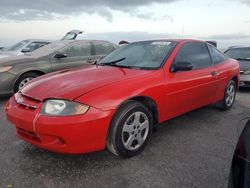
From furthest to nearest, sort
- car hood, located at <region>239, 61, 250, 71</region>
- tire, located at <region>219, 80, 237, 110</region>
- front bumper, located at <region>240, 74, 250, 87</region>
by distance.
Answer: car hood, located at <region>239, 61, 250, 71</region> < front bumper, located at <region>240, 74, 250, 87</region> < tire, located at <region>219, 80, 237, 110</region>

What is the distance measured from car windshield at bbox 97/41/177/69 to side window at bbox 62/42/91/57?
2571 millimetres

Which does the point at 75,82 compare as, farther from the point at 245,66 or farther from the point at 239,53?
the point at 239,53

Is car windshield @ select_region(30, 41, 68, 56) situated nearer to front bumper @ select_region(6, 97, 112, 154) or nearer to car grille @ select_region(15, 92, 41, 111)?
car grille @ select_region(15, 92, 41, 111)

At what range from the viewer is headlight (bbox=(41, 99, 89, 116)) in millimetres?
2527

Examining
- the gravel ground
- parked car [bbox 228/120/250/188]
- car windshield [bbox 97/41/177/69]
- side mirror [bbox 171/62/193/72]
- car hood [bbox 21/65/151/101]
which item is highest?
car windshield [bbox 97/41/177/69]

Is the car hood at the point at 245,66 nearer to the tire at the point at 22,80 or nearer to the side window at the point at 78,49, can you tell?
the side window at the point at 78,49

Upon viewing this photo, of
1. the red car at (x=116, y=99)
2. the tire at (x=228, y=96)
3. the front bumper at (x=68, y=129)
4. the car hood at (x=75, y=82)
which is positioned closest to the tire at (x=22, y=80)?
the red car at (x=116, y=99)

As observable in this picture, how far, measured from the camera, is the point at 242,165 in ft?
5.00

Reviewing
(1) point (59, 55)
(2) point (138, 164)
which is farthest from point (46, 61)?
(2) point (138, 164)

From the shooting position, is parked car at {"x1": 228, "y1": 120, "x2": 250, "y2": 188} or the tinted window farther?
the tinted window

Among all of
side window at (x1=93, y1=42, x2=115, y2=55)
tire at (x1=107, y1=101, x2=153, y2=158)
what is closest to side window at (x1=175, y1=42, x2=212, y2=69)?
tire at (x1=107, y1=101, x2=153, y2=158)

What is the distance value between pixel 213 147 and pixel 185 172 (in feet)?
2.68

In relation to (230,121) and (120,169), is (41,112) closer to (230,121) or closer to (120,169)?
(120,169)

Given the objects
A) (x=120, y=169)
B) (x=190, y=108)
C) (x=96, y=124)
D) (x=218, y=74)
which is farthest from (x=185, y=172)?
(x=218, y=74)
